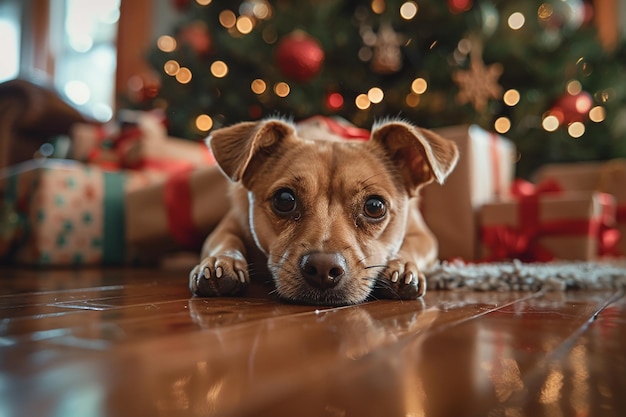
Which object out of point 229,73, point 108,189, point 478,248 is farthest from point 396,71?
point 108,189

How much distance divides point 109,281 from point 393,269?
104 cm

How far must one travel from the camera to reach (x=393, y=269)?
143 centimetres

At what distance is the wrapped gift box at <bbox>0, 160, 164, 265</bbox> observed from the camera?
2.64 meters

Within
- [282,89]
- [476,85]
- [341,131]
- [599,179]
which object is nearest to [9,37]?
[282,89]

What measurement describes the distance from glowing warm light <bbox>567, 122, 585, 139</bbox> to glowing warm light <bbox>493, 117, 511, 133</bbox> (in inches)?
17.0

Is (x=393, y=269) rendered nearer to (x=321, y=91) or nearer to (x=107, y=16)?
(x=321, y=91)

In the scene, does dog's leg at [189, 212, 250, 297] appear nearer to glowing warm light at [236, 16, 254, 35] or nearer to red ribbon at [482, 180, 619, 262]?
red ribbon at [482, 180, 619, 262]

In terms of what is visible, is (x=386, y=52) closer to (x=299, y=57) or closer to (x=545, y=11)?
(x=299, y=57)

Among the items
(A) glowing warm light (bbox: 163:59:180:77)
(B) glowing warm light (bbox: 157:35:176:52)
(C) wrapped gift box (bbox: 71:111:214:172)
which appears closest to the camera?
(C) wrapped gift box (bbox: 71:111:214:172)

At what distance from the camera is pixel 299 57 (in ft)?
11.9

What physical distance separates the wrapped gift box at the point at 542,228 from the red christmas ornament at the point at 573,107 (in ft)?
4.36

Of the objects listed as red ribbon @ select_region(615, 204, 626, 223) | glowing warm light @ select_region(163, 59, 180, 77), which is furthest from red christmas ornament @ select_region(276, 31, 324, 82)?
red ribbon @ select_region(615, 204, 626, 223)

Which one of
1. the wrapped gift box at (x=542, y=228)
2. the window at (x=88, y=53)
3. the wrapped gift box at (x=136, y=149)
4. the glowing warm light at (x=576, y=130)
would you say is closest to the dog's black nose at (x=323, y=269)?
the wrapped gift box at (x=542, y=228)

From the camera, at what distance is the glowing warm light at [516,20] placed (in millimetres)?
3971
